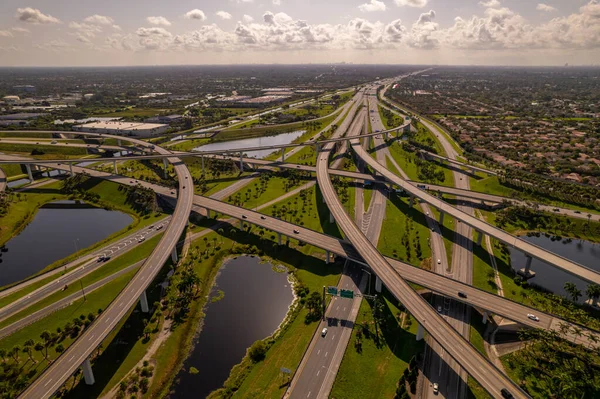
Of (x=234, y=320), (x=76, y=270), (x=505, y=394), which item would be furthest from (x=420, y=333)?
(x=76, y=270)

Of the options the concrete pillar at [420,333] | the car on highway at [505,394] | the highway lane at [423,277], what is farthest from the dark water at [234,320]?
the car on highway at [505,394]

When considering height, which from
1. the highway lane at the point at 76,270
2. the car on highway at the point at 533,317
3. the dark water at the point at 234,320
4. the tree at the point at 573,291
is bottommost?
the dark water at the point at 234,320

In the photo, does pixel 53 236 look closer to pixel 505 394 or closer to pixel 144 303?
pixel 144 303

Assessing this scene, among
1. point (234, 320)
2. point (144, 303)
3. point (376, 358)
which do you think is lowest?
point (234, 320)

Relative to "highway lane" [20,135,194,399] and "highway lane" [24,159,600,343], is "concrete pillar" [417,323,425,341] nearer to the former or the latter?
"highway lane" [24,159,600,343]

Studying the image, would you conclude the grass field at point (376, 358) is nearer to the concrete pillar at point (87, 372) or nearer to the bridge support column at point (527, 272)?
the bridge support column at point (527, 272)

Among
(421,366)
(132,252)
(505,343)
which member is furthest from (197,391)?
(505,343)
